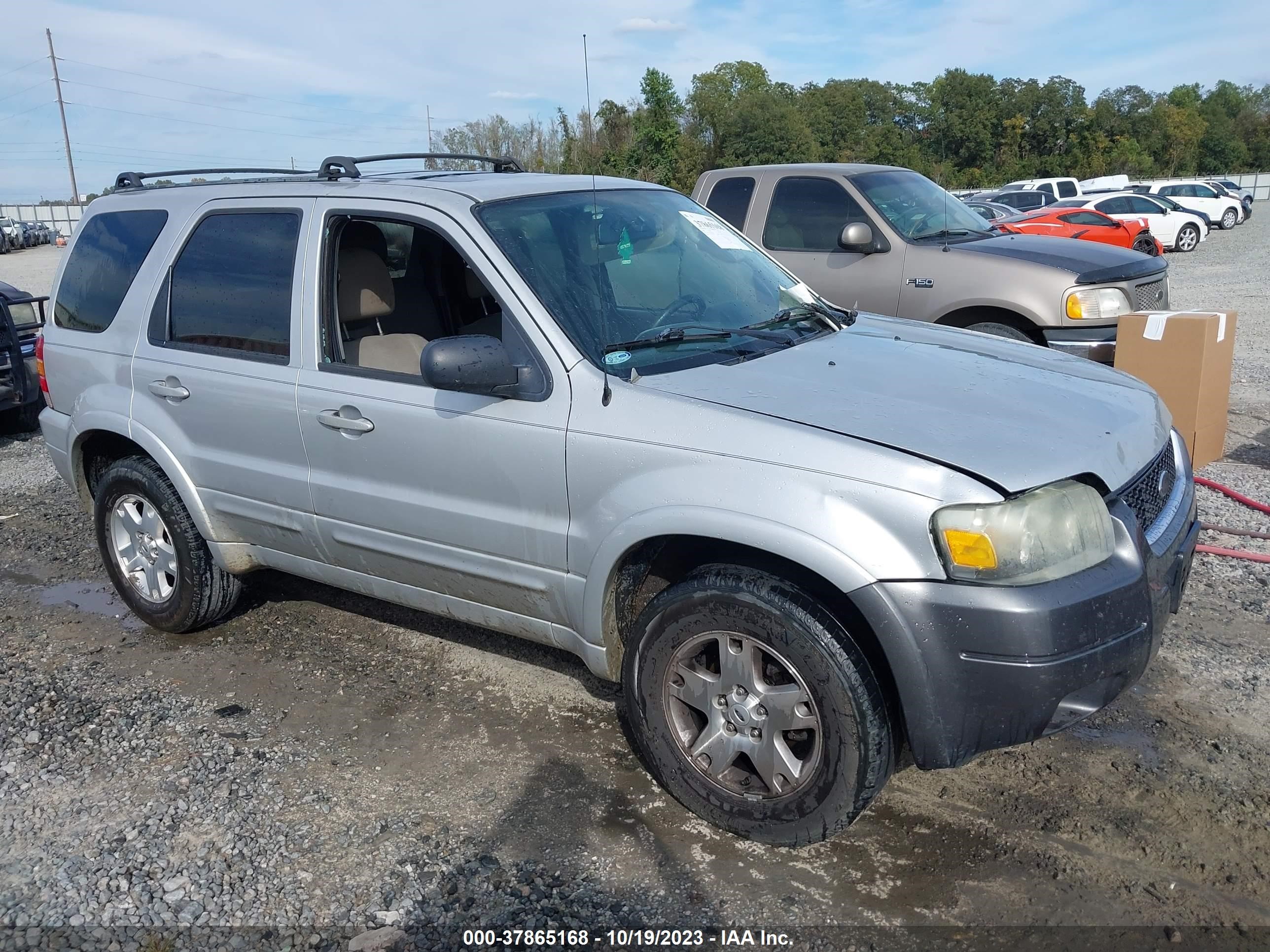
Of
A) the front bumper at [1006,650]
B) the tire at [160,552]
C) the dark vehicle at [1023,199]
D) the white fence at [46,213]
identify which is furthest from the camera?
the white fence at [46,213]

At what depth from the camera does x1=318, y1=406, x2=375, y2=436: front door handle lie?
3807 mm

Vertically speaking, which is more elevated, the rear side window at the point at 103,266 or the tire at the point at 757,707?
the rear side window at the point at 103,266

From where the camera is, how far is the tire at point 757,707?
2.90 meters

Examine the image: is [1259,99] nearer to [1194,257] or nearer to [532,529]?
[1194,257]

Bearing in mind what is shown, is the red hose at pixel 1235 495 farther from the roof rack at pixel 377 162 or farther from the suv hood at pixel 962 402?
the roof rack at pixel 377 162

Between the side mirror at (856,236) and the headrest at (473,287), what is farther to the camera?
the side mirror at (856,236)

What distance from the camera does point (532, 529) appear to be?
11.4 ft

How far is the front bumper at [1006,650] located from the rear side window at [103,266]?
366cm

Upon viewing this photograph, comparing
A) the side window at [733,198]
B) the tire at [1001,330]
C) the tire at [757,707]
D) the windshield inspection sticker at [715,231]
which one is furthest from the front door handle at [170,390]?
the tire at [1001,330]

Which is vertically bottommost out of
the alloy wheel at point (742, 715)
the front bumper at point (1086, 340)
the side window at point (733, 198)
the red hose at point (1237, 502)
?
the red hose at point (1237, 502)

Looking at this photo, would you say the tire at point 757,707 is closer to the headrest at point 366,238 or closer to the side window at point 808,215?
the headrest at point 366,238

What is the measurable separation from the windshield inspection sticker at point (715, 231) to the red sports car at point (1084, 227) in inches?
709

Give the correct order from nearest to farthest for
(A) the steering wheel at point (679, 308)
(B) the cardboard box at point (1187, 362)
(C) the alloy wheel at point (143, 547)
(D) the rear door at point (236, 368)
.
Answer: (A) the steering wheel at point (679, 308) < (D) the rear door at point (236, 368) < (C) the alloy wheel at point (143, 547) < (B) the cardboard box at point (1187, 362)

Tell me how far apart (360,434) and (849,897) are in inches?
88.4
